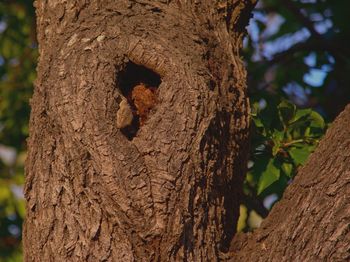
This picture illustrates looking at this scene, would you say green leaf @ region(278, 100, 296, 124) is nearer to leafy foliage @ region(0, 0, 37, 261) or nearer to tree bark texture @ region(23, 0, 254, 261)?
tree bark texture @ region(23, 0, 254, 261)

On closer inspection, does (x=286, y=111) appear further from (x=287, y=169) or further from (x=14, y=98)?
(x=14, y=98)

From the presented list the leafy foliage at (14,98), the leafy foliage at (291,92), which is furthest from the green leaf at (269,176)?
the leafy foliage at (14,98)

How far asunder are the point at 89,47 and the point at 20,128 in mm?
2386

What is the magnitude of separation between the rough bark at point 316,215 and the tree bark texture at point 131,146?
0.51ft

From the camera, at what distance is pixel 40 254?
2006mm

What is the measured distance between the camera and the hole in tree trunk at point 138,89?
6.79 ft

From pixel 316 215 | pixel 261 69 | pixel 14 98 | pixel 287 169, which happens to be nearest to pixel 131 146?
pixel 316 215

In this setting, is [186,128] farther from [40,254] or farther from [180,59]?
[40,254]

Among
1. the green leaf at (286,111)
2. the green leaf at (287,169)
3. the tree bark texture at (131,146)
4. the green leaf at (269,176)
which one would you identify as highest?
the tree bark texture at (131,146)

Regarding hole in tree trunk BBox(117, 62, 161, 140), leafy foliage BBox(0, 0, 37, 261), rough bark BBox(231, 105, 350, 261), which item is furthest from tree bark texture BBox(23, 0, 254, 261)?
leafy foliage BBox(0, 0, 37, 261)

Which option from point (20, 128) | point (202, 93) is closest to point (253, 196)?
point (202, 93)

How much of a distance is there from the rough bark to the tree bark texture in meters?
0.16

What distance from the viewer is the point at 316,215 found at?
193 cm

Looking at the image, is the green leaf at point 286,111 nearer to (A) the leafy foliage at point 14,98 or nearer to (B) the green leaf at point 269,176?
(B) the green leaf at point 269,176
